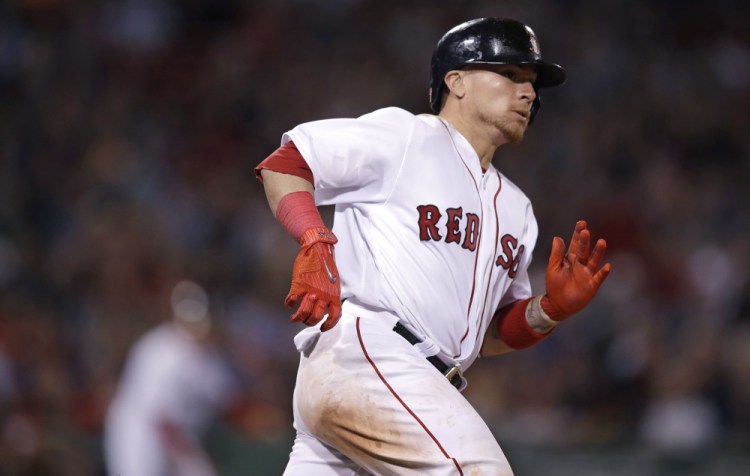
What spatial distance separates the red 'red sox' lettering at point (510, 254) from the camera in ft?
10.8

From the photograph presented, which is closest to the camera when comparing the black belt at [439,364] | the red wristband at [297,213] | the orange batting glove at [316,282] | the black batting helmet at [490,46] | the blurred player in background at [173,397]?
the orange batting glove at [316,282]

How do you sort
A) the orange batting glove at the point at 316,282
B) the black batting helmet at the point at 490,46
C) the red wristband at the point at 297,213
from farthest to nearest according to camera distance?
the black batting helmet at the point at 490,46 → the red wristband at the point at 297,213 → the orange batting glove at the point at 316,282

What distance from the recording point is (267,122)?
8398mm

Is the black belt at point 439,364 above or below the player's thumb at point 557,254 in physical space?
below

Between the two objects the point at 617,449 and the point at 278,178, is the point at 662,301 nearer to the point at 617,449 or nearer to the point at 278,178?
the point at 617,449

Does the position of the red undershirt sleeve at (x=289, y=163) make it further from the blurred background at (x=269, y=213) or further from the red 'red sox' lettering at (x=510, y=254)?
the blurred background at (x=269, y=213)

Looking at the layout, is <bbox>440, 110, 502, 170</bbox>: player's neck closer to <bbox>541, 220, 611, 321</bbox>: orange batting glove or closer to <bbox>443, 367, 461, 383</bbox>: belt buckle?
<bbox>541, 220, 611, 321</bbox>: orange batting glove

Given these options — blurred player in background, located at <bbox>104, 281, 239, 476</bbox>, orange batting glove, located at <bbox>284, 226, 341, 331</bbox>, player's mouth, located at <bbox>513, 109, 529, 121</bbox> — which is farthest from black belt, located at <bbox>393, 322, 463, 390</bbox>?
blurred player in background, located at <bbox>104, 281, 239, 476</bbox>

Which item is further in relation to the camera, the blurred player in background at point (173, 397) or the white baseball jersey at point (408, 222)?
the blurred player in background at point (173, 397)

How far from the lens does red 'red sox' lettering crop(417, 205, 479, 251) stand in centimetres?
304

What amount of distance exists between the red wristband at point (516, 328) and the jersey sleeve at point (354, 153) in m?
0.73

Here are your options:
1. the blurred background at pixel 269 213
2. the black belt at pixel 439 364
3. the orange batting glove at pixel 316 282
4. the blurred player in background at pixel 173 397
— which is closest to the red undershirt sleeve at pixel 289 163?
the orange batting glove at pixel 316 282

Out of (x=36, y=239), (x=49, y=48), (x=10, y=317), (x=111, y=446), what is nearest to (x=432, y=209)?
(x=111, y=446)

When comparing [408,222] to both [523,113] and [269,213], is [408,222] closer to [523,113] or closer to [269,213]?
[523,113]
